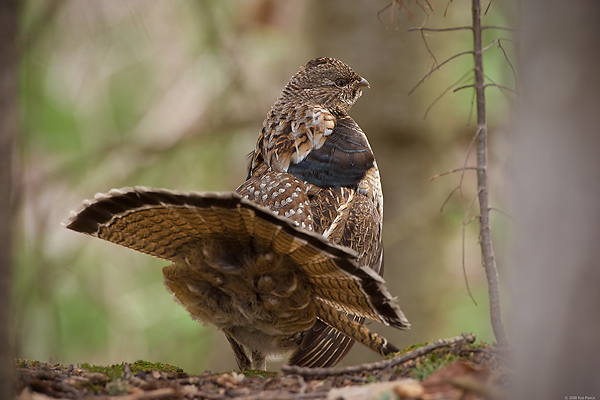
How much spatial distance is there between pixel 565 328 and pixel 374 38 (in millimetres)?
5507

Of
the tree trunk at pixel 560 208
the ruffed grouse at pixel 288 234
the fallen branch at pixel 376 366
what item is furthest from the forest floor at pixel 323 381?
the tree trunk at pixel 560 208

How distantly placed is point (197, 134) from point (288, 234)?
6015 millimetres

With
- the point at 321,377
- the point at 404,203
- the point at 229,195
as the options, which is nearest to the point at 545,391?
the point at 321,377

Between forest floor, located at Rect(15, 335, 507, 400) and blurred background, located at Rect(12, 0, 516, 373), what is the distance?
1.53 m

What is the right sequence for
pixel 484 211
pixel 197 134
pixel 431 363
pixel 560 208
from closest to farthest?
pixel 560 208
pixel 431 363
pixel 484 211
pixel 197 134

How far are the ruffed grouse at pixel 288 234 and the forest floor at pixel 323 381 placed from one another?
1.17 feet

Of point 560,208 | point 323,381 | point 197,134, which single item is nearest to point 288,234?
point 323,381

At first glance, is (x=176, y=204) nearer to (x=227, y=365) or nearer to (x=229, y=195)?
(x=229, y=195)

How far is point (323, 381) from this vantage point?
254cm

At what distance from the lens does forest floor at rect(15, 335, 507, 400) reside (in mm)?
2078

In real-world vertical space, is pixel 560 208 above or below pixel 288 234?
below

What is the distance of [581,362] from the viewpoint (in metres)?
1.48

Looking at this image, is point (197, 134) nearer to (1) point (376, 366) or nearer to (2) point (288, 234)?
(2) point (288, 234)

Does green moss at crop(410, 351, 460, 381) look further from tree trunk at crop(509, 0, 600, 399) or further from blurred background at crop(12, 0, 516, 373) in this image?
blurred background at crop(12, 0, 516, 373)
